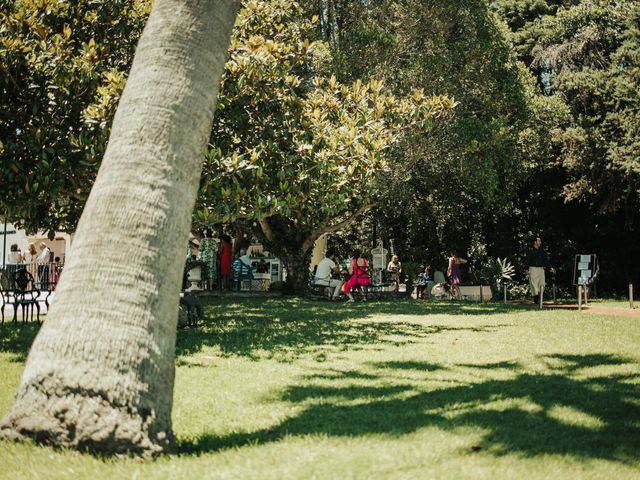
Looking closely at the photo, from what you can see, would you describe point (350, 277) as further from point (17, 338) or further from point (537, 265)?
point (17, 338)

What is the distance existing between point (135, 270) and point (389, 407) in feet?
Result: 8.51

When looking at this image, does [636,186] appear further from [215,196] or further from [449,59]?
[215,196]

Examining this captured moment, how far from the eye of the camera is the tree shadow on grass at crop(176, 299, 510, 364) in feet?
31.7

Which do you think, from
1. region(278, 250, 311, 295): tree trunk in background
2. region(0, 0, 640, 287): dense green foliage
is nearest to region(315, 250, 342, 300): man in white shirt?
region(0, 0, 640, 287): dense green foliage

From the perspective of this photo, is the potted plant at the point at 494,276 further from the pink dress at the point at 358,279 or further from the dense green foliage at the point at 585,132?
the pink dress at the point at 358,279

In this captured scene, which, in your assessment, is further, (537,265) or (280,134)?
(537,265)

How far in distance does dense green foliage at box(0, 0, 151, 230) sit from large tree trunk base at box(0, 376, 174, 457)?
651cm

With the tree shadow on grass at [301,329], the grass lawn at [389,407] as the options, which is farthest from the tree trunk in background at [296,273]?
the grass lawn at [389,407]

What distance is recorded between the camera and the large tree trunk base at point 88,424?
163 inches

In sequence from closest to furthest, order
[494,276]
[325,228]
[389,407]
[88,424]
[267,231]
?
[88,424]
[389,407]
[325,228]
[267,231]
[494,276]

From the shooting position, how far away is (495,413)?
521 centimetres

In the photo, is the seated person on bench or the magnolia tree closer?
the magnolia tree

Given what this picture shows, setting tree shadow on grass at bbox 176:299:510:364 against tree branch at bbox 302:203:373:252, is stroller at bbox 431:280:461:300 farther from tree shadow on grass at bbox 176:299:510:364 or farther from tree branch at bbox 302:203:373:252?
tree shadow on grass at bbox 176:299:510:364

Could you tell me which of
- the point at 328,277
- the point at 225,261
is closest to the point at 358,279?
the point at 328,277
